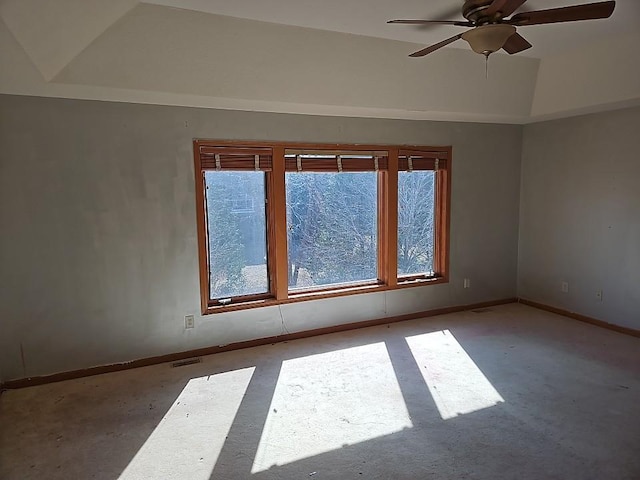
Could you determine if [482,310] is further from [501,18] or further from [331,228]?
[501,18]

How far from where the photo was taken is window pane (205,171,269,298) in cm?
377

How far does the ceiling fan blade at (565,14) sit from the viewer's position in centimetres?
202

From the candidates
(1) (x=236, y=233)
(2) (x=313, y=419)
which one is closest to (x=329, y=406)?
(2) (x=313, y=419)

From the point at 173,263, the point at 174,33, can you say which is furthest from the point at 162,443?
the point at 174,33

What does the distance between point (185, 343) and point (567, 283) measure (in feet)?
13.0

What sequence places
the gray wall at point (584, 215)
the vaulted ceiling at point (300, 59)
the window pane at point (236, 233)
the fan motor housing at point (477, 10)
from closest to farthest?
the fan motor housing at point (477, 10) → the vaulted ceiling at point (300, 59) → the window pane at point (236, 233) → the gray wall at point (584, 215)

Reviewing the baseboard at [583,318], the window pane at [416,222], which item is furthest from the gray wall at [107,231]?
the baseboard at [583,318]

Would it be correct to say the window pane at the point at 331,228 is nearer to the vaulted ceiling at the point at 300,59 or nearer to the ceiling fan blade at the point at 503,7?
the vaulted ceiling at the point at 300,59

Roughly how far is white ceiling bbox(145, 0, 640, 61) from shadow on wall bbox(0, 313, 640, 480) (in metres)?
2.49

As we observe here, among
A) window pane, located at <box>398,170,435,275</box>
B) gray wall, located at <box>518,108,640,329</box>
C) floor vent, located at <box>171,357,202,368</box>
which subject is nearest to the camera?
floor vent, located at <box>171,357,202,368</box>

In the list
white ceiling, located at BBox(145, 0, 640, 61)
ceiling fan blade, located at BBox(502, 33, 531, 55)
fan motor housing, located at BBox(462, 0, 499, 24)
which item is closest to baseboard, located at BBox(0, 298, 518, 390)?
white ceiling, located at BBox(145, 0, 640, 61)

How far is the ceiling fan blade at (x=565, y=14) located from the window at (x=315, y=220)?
2110mm

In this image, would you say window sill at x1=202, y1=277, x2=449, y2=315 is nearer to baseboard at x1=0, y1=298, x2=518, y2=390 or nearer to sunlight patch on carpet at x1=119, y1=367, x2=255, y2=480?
baseboard at x1=0, y1=298, x2=518, y2=390

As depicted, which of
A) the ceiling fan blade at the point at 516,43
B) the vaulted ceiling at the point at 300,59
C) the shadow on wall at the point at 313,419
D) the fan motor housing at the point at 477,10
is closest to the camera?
the fan motor housing at the point at 477,10
